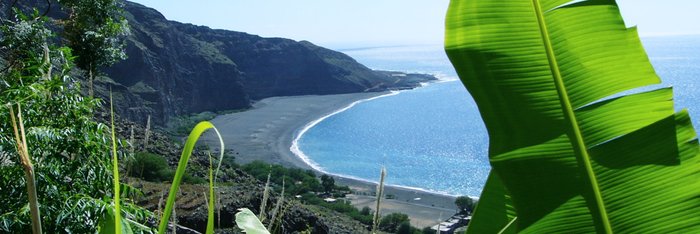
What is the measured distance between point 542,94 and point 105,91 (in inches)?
1144

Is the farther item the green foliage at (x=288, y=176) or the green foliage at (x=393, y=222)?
the green foliage at (x=288, y=176)

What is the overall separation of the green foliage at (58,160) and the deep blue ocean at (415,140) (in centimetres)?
2355

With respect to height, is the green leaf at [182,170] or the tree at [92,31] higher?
the tree at [92,31]

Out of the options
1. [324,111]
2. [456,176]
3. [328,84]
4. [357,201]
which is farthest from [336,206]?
[328,84]

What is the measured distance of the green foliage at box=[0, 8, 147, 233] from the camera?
2596mm

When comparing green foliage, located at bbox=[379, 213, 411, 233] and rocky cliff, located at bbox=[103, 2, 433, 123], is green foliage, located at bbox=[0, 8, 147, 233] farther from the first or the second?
rocky cliff, located at bbox=[103, 2, 433, 123]

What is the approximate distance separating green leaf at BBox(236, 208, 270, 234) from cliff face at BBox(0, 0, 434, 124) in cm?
2619

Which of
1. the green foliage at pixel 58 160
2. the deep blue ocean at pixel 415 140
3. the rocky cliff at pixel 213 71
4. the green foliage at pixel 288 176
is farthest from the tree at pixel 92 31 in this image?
the rocky cliff at pixel 213 71

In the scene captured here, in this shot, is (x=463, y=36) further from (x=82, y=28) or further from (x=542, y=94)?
(x=82, y=28)

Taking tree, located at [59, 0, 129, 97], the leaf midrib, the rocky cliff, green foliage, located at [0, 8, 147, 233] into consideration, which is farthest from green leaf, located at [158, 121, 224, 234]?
the rocky cliff

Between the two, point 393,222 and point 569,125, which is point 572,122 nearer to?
point 569,125

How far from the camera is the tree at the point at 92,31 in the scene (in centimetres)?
684

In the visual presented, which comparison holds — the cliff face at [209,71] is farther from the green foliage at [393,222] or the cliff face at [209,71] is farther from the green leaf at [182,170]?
the green leaf at [182,170]

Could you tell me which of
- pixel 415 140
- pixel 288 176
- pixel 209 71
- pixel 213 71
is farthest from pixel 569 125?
pixel 213 71
